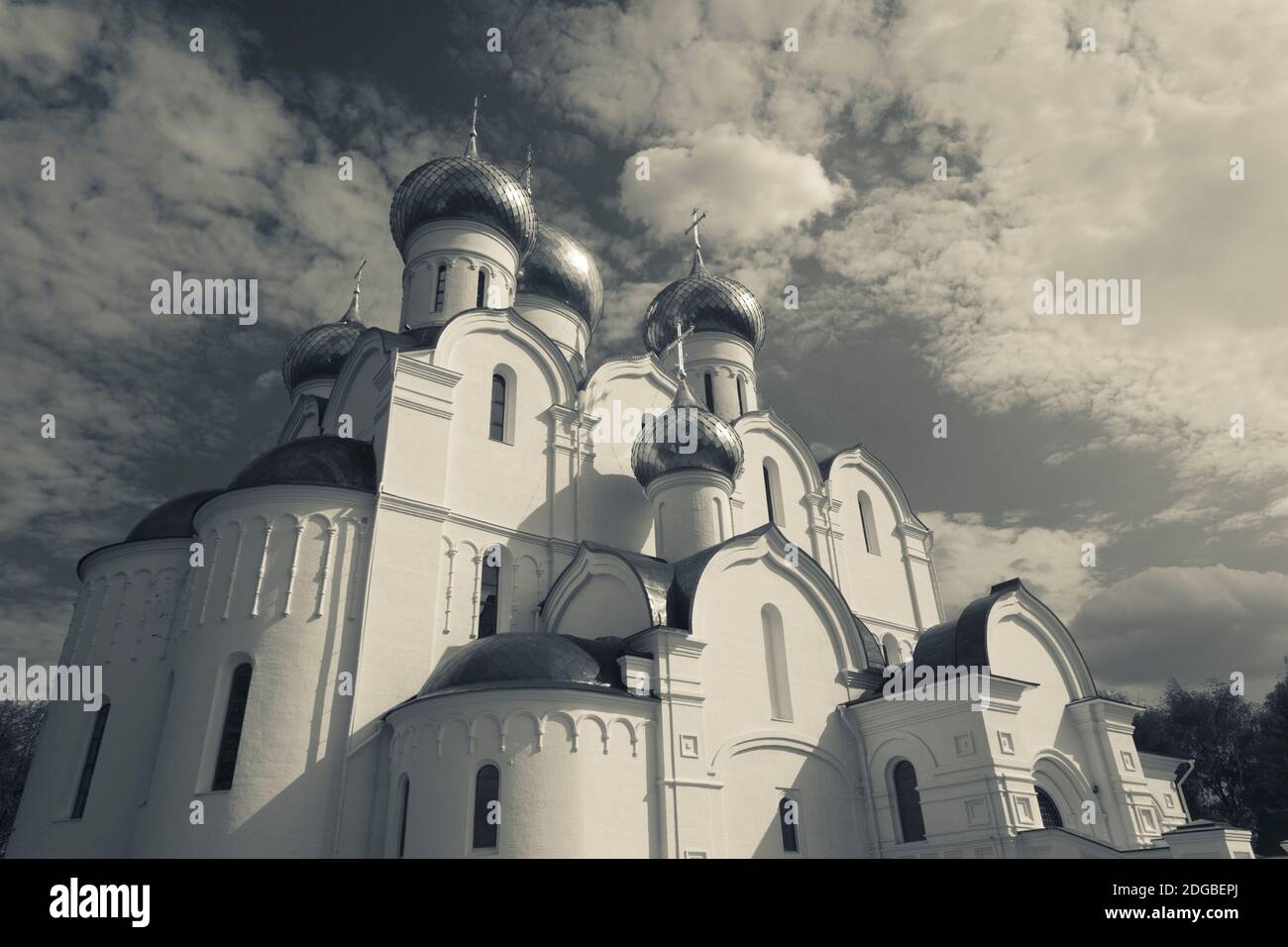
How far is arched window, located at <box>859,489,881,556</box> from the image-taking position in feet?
57.1

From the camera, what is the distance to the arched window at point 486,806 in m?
8.85

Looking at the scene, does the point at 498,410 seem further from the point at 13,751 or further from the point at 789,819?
the point at 13,751

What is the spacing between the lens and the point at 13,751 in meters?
23.6

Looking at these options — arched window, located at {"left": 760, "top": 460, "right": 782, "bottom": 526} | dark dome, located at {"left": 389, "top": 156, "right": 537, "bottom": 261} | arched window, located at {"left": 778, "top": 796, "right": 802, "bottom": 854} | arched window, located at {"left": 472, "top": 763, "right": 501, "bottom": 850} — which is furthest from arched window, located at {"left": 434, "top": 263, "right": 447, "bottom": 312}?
arched window, located at {"left": 778, "top": 796, "right": 802, "bottom": 854}

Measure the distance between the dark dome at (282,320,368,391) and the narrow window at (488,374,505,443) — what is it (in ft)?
15.7

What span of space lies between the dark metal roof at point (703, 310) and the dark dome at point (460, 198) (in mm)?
4504

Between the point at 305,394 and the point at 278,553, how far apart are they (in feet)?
22.4

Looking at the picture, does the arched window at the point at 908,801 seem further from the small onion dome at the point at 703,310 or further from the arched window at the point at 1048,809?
the small onion dome at the point at 703,310

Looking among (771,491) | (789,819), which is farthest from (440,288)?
(789,819)

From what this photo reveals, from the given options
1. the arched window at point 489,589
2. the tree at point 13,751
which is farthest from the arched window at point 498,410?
the tree at point 13,751

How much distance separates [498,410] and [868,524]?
8450 millimetres

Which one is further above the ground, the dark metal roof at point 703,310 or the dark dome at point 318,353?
the dark metal roof at point 703,310

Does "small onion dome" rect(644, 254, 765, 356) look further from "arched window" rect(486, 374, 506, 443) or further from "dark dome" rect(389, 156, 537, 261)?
"arched window" rect(486, 374, 506, 443)
